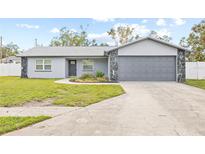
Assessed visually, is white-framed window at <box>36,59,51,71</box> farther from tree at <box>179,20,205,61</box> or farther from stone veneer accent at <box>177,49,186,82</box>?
tree at <box>179,20,205,61</box>

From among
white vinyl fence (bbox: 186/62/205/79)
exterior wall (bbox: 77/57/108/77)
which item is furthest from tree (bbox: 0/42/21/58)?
white vinyl fence (bbox: 186/62/205/79)

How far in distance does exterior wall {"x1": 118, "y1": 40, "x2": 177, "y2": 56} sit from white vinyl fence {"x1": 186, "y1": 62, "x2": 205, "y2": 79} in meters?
5.01

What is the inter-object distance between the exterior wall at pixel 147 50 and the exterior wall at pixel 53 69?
7462mm

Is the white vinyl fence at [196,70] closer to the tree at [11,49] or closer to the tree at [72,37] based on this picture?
the tree at [72,37]

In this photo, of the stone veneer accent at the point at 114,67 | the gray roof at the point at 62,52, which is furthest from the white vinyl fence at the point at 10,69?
the stone veneer accent at the point at 114,67

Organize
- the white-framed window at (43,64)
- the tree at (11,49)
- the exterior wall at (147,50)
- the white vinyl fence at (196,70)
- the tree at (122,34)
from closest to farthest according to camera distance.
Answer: the exterior wall at (147,50) < the white vinyl fence at (196,70) < the white-framed window at (43,64) < the tree at (122,34) < the tree at (11,49)

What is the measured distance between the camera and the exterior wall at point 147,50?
68.6 ft

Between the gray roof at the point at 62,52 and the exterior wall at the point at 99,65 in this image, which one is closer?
the gray roof at the point at 62,52

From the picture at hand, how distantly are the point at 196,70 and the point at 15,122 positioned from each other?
2203cm

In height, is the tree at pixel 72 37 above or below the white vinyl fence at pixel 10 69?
above

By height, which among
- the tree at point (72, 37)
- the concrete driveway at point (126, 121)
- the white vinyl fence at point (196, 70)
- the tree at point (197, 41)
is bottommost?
the concrete driveway at point (126, 121)

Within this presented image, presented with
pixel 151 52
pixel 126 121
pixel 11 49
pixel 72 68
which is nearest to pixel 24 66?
pixel 72 68

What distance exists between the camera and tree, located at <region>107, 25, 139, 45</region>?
44.5m

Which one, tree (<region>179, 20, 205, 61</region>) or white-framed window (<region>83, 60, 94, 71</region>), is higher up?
tree (<region>179, 20, 205, 61</region>)
